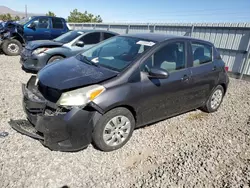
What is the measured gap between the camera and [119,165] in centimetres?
264

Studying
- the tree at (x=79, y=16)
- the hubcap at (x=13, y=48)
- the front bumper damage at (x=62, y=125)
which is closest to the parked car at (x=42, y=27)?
the hubcap at (x=13, y=48)

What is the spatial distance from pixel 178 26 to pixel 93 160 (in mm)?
8622

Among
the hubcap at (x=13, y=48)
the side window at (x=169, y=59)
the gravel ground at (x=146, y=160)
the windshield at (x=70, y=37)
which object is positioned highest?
the side window at (x=169, y=59)

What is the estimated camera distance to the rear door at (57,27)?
33.2ft

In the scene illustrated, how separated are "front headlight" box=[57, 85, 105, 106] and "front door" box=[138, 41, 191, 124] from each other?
78 cm

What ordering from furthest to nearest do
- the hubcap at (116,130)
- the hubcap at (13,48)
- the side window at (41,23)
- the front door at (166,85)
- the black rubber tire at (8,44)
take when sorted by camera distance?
1. the side window at (41,23)
2. the hubcap at (13,48)
3. the black rubber tire at (8,44)
4. the front door at (166,85)
5. the hubcap at (116,130)

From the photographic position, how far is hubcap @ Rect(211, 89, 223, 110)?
4.32 m

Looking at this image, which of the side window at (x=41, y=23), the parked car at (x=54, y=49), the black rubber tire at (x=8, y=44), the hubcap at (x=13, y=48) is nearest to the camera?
the parked car at (x=54, y=49)

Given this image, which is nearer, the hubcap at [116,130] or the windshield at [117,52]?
the hubcap at [116,130]

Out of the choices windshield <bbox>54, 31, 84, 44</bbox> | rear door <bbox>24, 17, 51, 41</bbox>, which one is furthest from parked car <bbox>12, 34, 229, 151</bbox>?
rear door <bbox>24, 17, 51, 41</bbox>

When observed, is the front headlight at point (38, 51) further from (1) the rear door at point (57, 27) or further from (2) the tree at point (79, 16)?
(2) the tree at point (79, 16)

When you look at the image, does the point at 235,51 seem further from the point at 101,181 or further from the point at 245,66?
the point at 101,181

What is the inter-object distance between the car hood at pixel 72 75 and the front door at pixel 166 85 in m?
0.59

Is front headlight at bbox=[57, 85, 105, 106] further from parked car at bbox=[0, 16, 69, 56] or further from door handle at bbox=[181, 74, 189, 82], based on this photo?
parked car at bbox=[0, 16, 69, 56]
